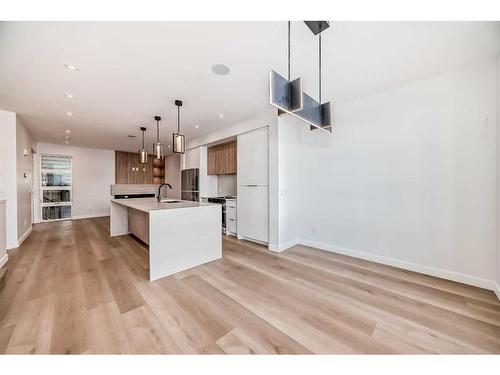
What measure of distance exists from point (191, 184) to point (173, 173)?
129 inches

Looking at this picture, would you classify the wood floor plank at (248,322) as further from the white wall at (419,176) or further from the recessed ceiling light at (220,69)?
the recessed ceiling light at (220,69)

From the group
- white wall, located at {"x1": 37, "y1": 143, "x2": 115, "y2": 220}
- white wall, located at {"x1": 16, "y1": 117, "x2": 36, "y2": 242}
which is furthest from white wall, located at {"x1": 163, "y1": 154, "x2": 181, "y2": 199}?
white wall, located at {"x1": 16, "y1": 117, "x2": 36, "y2": 242}

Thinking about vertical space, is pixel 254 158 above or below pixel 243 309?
above

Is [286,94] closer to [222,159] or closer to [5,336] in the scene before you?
[5,336]

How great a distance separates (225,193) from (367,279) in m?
4.02

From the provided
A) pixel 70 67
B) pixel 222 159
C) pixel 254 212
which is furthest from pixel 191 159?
pixel 70 67

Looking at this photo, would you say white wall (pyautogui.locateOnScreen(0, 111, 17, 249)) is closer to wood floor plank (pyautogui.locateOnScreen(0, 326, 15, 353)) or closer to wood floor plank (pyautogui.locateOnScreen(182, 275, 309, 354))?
wood floor plank (pyautogui.locateOnScreen(0, 326, 15, 353))

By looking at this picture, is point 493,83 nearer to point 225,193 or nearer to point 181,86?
point 181,86

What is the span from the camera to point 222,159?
5.20 meters

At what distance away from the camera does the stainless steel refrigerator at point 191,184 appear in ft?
18.3

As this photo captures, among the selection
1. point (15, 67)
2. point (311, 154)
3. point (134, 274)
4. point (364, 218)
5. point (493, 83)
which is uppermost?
point (15, 67)
